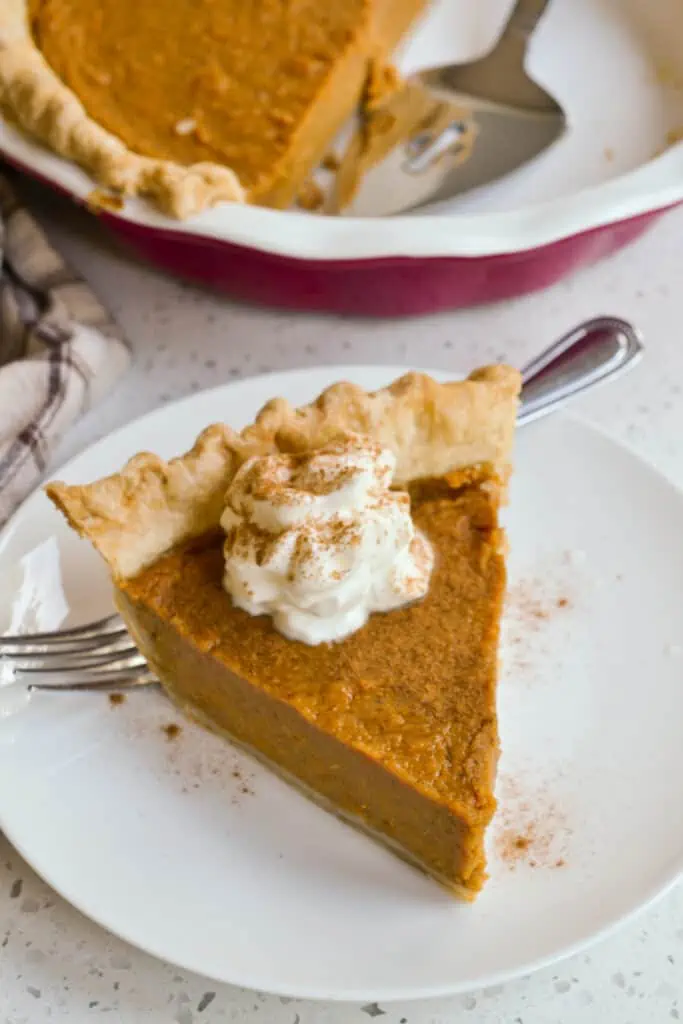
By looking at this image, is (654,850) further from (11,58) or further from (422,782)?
(11,58)

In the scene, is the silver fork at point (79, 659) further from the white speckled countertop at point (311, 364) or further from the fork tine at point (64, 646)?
the white speckled countertop at point (311, 364)

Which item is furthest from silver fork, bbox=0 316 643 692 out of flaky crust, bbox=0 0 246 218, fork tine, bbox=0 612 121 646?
flaky crust, bbox=0 0 246 218

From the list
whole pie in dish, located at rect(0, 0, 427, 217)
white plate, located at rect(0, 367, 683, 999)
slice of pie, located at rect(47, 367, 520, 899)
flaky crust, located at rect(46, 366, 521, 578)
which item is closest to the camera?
white plate, located at rect(0, 367, 683, 999)

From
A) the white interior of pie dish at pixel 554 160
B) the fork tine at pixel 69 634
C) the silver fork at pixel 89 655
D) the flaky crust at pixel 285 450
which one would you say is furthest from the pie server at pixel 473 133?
the fork tine at pixel 69 634

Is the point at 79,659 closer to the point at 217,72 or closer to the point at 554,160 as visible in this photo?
the point at 217,72

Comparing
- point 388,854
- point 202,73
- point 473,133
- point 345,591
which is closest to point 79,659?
point 345,591

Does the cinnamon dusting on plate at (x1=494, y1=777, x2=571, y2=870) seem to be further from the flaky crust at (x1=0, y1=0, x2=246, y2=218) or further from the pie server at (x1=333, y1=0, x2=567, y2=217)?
the pie server at (x1=333, y1=0, x2=567, y2=217)

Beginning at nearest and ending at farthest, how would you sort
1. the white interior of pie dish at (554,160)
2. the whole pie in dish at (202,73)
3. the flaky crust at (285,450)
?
1. the flaky crust at (285,450)
2. the white interior of pie dish at (554,160)
3. the whole pie in dish at (202,73)
